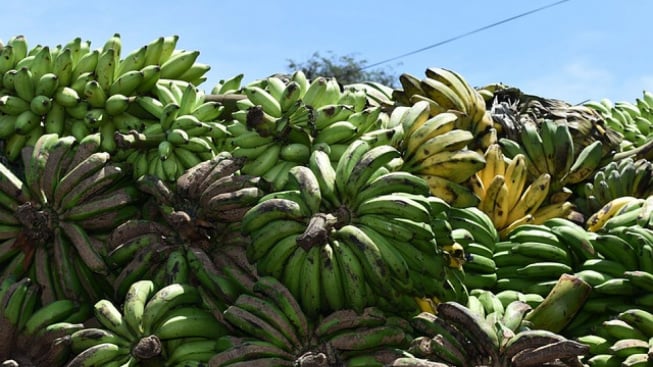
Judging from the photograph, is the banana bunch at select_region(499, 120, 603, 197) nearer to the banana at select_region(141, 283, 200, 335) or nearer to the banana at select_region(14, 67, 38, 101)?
the banana at select_region(141, 283, 200, 335)

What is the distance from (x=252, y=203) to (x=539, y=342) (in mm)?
1291

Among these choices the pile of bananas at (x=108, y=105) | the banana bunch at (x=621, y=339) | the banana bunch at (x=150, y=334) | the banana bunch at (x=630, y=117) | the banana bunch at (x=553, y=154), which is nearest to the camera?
the banana bunch at (x=150, y=334)

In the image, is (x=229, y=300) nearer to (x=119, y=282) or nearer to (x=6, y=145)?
(x=119, y=282)

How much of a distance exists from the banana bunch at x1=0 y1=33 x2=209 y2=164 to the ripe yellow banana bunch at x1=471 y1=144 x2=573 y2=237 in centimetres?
147

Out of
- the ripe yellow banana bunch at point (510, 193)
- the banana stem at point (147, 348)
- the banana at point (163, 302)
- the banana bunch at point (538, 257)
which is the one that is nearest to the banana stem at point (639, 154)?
the ripe yellow banana bunch at point (510, 193)

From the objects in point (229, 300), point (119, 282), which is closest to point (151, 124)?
point (119, 282)

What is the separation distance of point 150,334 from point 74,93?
4.56 ft

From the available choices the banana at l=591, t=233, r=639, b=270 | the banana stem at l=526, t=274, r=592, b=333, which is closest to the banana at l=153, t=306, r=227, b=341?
the banana stem at l=526, t=274, r=592, b=333

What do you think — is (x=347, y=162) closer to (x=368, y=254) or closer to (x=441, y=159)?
(x=368, y=254)

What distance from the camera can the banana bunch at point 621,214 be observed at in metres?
4.07

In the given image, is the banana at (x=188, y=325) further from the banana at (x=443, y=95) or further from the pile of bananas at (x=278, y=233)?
the banana at (x=443, y=95)

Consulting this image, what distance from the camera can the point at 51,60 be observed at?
426 cm

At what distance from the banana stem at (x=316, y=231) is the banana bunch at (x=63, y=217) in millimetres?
1005

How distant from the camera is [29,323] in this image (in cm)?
359
